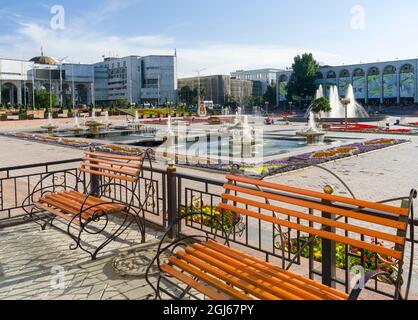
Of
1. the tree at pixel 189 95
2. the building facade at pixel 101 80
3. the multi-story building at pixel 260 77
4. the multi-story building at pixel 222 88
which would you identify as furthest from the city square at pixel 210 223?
the multi-story building at pixel 260 77

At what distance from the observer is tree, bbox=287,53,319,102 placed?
271ft

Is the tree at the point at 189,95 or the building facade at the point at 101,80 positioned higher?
the building facade at the point at 101,80

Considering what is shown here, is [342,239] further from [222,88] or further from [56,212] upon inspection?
[222,88]

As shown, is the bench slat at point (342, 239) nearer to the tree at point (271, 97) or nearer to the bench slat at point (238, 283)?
the bench slat at point (238, 283)

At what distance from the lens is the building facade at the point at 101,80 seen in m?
109

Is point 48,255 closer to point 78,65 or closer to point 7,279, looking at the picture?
point 7,279

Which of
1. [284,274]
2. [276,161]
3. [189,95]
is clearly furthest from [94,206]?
[189,95]

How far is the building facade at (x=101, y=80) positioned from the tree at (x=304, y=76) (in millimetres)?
44232

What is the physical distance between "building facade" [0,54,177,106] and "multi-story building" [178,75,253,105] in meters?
7.99

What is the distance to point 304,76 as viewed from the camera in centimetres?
8281

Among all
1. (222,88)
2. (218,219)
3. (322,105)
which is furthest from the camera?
(222,88)

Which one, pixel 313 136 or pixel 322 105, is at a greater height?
pixel 322 105

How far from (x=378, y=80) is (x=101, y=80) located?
82817mm

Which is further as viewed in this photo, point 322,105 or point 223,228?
point 322,105
